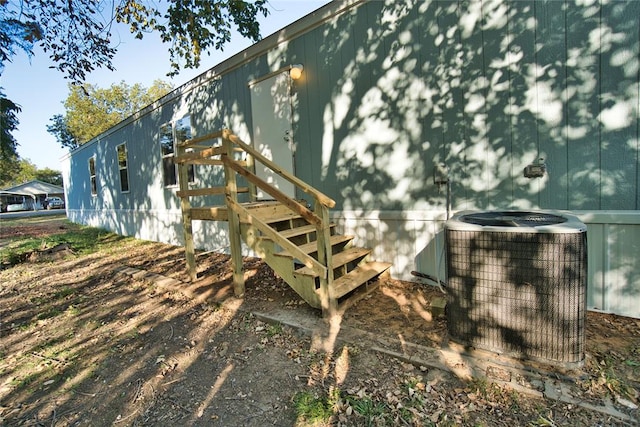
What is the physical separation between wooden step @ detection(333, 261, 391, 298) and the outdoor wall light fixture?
8.87ft

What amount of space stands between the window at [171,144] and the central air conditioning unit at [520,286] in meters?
5.69

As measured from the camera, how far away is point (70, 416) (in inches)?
→ 75.0

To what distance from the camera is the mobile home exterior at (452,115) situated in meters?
2.47

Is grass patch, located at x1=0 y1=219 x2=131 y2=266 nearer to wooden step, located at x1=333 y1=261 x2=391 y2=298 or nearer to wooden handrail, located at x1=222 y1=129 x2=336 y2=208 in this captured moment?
wooden handrail, located at x1=222 y1=129 x2=336 y2=208

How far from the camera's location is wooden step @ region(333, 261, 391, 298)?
2.91 meters

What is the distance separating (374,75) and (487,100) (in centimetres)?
129

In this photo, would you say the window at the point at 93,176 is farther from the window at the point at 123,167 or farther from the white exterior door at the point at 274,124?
the white exterior door at the point at 274,124

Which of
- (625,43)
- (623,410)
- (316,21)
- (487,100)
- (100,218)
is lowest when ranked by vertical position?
(623,410)

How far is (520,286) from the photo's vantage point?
192 cm

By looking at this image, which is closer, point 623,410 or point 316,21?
point 623,410

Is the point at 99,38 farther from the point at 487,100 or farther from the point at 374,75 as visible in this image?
the point at 487,100

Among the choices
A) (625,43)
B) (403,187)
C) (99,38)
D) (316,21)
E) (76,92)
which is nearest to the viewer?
(625,43)

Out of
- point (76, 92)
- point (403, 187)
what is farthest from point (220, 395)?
point (76, 92)

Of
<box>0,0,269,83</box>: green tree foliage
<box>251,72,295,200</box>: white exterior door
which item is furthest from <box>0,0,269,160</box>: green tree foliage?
<box>251,72,295,200</box>: white exterior door
